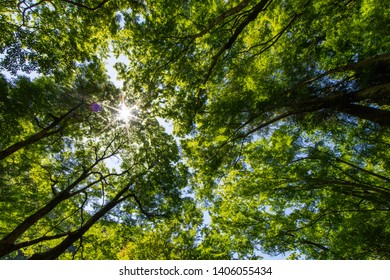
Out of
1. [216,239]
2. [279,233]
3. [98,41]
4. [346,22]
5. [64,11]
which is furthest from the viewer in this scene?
[216,239]

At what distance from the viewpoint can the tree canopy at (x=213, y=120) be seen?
6.89 meters

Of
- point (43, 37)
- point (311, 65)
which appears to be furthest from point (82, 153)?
point (311, 65)

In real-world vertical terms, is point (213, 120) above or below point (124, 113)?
below

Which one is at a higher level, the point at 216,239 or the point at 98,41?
the point at 98,41

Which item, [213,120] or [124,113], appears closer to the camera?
[213,120]

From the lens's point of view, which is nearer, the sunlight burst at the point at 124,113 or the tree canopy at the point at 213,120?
the tree canopy at the point at 213,120

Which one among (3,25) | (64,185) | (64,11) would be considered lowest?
(64,185)

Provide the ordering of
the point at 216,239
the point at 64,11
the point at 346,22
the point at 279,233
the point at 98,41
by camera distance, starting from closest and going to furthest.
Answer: the point at 346,22 < the point at 64,11 < the point at 98,41 < the point at 279,233 < the point at 216,239

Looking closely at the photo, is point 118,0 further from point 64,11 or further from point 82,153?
point 82,153

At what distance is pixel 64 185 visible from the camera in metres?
11.5

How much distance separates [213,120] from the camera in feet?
28.5

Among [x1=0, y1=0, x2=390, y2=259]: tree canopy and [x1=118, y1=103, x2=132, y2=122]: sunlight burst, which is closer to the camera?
[x1=0, y1=0, x2=390, y2=259]: tree canopy

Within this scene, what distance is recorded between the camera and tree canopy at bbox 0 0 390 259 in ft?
22.6

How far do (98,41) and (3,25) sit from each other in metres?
3.10
